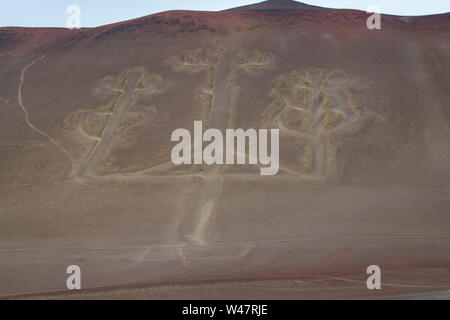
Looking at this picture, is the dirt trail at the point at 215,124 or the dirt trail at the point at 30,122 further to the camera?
the dirt trail at the point at 30,122

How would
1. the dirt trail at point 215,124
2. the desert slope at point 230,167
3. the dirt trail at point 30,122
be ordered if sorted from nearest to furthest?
the desert slope at point 230,167 < the dirt trail at point 215,124 < the dirt trail at point 30,122

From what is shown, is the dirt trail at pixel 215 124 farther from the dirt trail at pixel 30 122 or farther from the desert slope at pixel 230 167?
the dirt trail at pixel 30 122

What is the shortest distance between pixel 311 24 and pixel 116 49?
8.83 metres

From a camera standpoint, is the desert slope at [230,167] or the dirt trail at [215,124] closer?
the desert slope at [230,167]

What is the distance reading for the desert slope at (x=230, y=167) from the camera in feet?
31.8

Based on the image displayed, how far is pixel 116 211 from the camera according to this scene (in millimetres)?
12031

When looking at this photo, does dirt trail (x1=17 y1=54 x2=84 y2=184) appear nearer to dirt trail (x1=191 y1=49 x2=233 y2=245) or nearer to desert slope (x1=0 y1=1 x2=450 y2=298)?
desert slope (x1=0 y1=1 x2=450 y2=298)

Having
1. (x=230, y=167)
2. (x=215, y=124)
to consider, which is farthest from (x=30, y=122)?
(x=230, y=167)

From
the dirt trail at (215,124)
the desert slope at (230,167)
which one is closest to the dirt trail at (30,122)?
the desert slope at (230,167)

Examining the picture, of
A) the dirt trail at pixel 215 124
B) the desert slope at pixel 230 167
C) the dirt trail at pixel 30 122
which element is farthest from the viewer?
the dirt trail at pixel 30 122

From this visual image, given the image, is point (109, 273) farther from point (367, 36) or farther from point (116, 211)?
point (367, 36)

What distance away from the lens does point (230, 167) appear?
1374 cm

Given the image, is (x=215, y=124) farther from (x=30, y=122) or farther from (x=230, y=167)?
(x=30, y=122)

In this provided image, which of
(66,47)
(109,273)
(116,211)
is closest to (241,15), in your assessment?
(66,47)
